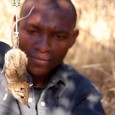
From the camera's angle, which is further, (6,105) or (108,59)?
(108,59)

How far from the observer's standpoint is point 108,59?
4.34 m

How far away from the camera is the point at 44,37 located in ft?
6.33

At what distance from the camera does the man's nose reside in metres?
1.88

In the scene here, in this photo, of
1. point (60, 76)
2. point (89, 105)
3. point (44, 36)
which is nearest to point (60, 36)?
point (44, 36)

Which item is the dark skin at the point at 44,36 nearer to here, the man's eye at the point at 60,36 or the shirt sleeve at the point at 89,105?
the man's eye at the point at 60,36

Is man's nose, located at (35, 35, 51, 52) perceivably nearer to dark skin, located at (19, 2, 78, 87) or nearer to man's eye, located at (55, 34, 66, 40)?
dark skin, located at (19, 2, 78, 87)

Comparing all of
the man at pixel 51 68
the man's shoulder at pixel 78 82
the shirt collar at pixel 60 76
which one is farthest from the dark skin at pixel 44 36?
the man's shoulder at pixel 78 82

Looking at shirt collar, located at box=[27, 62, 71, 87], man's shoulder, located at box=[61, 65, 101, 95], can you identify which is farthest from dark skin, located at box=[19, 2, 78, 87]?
man's shoulder, located at box=[61, 65, 101, 95]

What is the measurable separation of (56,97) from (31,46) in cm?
42

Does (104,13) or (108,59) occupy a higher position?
(104,13)

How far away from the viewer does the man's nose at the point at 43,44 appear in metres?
1.88

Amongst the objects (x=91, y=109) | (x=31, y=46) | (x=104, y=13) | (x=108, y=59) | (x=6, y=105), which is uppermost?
(x=31, y=46)

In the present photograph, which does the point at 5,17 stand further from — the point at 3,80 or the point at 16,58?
the point at 16,58

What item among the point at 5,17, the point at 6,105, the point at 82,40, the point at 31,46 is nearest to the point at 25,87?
the point at 31,46
